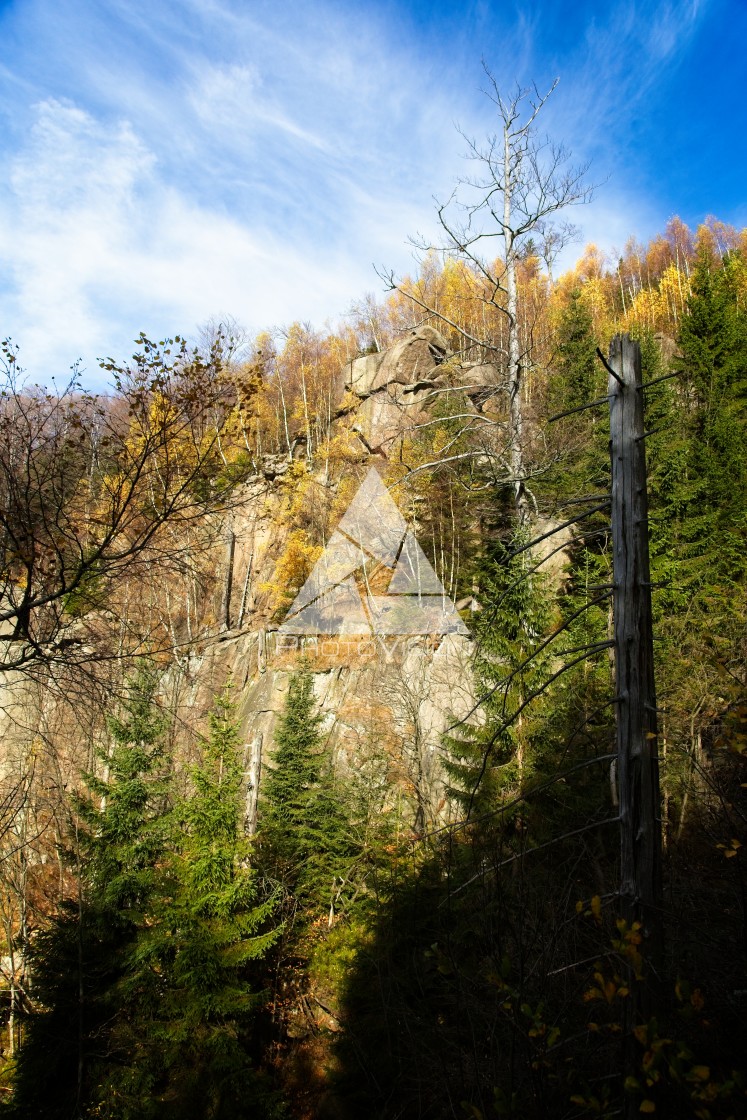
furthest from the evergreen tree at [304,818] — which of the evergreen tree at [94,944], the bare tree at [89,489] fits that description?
the bare tree at [89,489]

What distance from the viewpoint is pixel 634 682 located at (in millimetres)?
3777

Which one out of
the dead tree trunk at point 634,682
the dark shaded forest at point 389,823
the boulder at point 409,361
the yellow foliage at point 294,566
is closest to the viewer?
the dead tree trunk at point 634,682

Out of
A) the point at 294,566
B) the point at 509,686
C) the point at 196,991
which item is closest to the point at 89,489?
the point at 509,686

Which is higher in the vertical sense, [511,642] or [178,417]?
[178,417]

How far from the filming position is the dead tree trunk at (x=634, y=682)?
142 inches

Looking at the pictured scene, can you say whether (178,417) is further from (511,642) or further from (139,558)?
(511,642)

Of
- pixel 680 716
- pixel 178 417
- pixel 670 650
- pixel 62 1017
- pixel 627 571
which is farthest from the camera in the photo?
pixel 670 650

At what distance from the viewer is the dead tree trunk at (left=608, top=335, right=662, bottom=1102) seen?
11.8 ft

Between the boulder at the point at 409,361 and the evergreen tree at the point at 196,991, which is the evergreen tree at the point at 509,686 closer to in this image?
the evergreen tree at the point at 196,991

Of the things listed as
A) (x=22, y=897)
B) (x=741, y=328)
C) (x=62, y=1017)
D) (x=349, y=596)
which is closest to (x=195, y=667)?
(x=349, y=596)

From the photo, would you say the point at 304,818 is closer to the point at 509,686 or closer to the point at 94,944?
the point at 94,944

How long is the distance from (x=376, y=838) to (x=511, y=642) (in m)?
5.43

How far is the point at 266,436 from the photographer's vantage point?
35.2m

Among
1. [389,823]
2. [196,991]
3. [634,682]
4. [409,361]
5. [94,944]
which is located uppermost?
[409,361]
